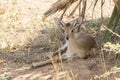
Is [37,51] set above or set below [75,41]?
below

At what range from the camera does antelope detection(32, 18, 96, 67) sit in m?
5.31

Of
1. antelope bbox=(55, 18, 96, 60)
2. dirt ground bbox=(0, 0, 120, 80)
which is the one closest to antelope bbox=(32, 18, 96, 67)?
antelope bbox=(55, 18, 96, 60)

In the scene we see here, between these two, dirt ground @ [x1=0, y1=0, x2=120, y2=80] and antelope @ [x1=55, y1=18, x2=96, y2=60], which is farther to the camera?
antelope @ [x1=55, y1=18, x2=96, y2=60]

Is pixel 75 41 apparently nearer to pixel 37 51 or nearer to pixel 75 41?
pixel 75 41

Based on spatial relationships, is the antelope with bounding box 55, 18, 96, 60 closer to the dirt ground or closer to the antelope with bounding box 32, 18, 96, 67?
the antelope with bounding box 32, 18, 96, 67

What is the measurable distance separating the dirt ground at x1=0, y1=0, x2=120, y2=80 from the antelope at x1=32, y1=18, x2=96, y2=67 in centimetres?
11

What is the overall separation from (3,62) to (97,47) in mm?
1304

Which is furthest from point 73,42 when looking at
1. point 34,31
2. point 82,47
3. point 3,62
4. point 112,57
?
point 34,31

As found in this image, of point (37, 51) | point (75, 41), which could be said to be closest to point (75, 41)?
point (75, 41)

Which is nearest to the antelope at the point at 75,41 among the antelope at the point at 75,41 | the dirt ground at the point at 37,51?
the antelope at the point at 75,41

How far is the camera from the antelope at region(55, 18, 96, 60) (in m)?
5.32

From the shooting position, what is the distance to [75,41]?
5.48 m

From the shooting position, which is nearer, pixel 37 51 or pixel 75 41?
pixel 75 41

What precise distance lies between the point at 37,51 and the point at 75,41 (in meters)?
0.76
